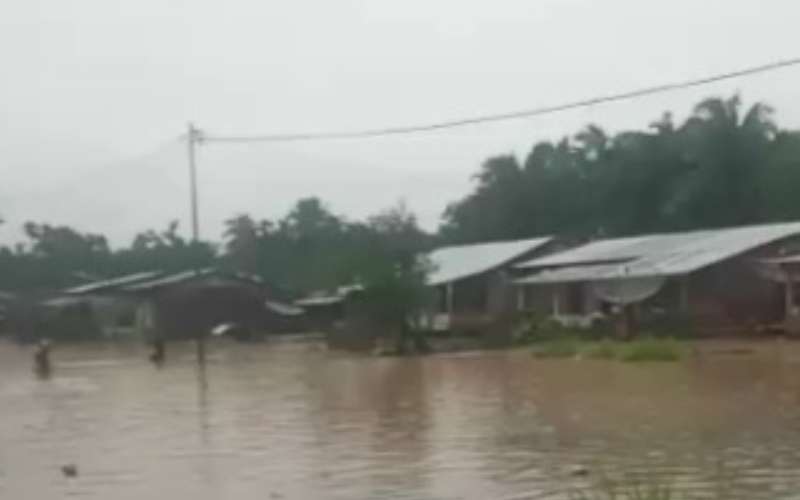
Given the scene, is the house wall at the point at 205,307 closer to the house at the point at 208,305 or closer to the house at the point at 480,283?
the house at the point at 208,305

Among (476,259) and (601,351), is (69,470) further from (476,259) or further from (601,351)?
(476,259)

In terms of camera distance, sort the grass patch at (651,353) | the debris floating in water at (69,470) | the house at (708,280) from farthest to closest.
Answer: the house at (708,280) → the grass patch at (651,353) → the debris floating in water at (69,470)

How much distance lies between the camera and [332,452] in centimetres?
1561

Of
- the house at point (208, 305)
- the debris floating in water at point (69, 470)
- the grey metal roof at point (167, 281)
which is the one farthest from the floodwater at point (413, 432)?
the house at point (208, 305)

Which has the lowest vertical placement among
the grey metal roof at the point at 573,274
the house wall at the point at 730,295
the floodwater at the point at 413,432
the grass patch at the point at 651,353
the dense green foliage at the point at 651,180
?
the floodwater at the point at 413,432

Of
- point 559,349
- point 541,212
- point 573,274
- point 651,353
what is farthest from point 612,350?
point 541,212

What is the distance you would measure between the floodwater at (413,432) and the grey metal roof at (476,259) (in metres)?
23.5

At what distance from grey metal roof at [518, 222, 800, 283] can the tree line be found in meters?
5.78

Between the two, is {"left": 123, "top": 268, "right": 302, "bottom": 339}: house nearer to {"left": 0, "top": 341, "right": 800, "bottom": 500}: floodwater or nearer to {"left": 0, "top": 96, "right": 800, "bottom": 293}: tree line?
{"left": 0, "top": 96, "right": 800, "bottom": 293}: tree line

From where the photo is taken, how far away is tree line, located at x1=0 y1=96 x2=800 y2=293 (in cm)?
6262

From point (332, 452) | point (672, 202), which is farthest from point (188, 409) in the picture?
point (672, 202)

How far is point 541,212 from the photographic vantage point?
7288cm

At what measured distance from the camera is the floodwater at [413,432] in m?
12.9

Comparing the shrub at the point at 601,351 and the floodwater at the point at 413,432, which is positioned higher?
the shrub at the point at 601,351
